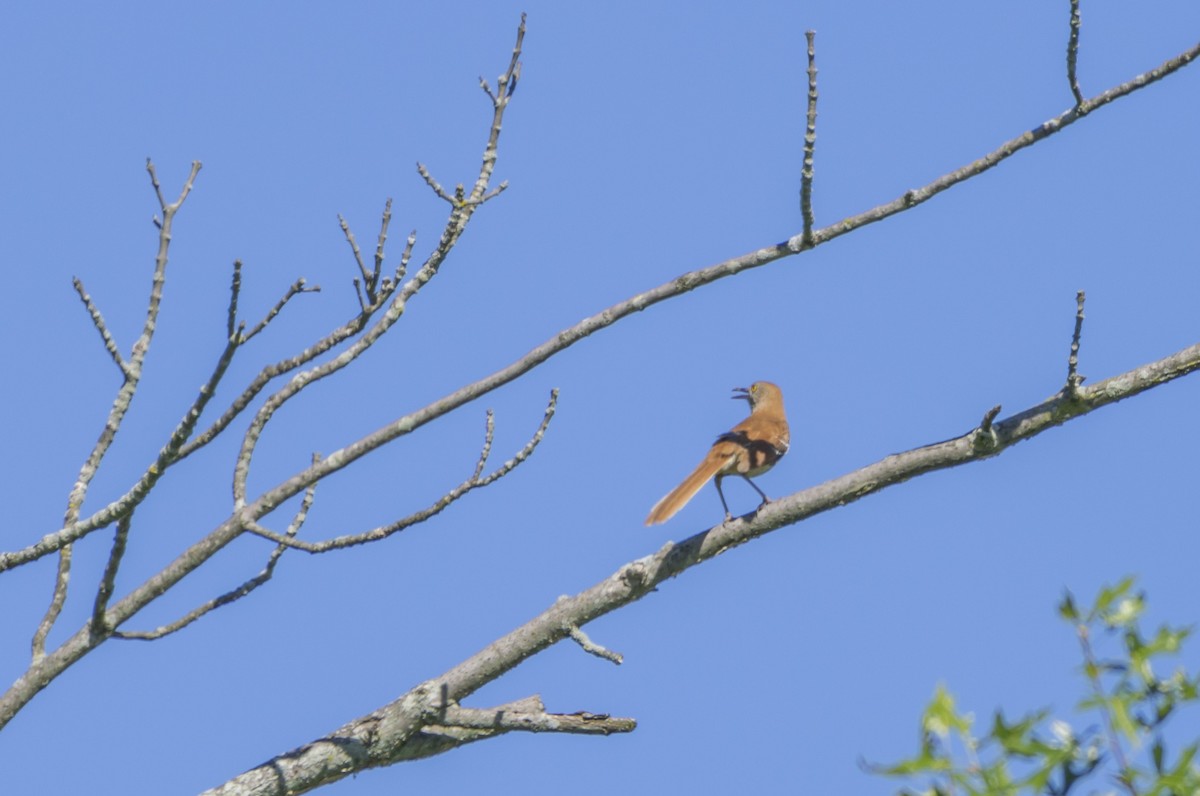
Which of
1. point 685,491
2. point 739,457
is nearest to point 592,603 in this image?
point 685,491

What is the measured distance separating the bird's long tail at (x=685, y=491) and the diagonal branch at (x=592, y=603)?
157 cm

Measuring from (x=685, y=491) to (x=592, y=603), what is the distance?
6.63ft

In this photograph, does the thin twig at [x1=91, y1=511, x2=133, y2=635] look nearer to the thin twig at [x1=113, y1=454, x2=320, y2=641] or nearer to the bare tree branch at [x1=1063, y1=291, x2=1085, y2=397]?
the thin twig at [x1=113, y1=454, x2=320, y2=641]

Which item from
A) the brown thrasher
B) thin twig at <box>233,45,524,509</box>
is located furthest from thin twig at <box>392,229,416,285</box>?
the brown thrasher

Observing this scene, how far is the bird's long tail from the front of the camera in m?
7.54

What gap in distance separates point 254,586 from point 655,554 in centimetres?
150

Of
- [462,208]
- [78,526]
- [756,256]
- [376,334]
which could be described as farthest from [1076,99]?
[78,526]

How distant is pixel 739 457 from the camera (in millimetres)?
8156

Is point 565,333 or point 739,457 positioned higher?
point 739,457

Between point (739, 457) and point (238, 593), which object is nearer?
point (238, 593)

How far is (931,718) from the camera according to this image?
2.53 m

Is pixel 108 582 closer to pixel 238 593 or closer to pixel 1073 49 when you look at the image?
pixel 238 593

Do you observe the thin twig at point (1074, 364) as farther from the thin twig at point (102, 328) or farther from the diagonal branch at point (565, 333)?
the thin twig at point (102, 328)

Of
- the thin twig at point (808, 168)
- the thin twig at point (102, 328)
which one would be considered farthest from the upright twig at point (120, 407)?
the thin twig at point (808, 168)
